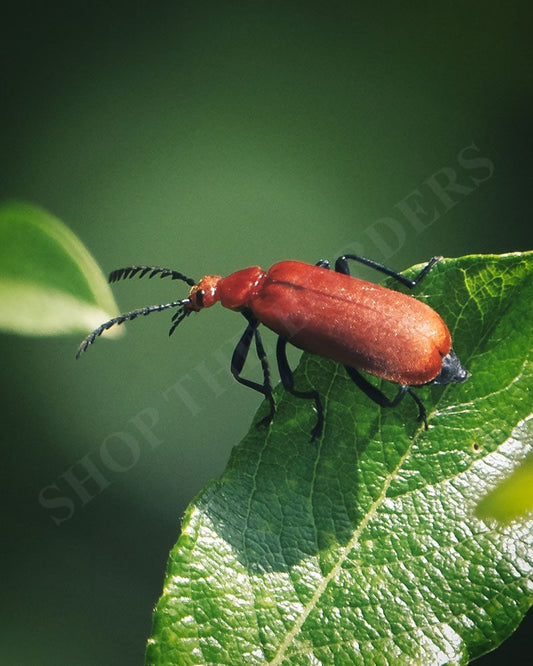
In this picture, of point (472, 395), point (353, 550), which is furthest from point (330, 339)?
point (353, 550)

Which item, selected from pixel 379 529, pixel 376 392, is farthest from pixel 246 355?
pixel 379 529

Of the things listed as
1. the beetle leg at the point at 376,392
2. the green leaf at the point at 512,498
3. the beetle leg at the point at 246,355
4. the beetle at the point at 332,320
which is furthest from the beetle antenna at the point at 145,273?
the green leaf at the point at 512,498

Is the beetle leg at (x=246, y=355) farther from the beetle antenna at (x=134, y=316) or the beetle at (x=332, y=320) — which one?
the beetle antenna at (x=134, y=316)

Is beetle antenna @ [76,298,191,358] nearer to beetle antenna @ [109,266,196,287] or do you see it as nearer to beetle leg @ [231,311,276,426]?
beetle antenna @ [109,266,196,287]

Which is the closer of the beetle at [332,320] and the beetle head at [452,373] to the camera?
the beetle head at [452,373]

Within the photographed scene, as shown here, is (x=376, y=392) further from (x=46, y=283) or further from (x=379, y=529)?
(x=46, y=283)

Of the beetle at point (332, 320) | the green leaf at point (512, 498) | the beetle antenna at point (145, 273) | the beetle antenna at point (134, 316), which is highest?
the beetle antenna at point (145, 273)

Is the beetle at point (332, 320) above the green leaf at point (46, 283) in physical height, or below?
below
